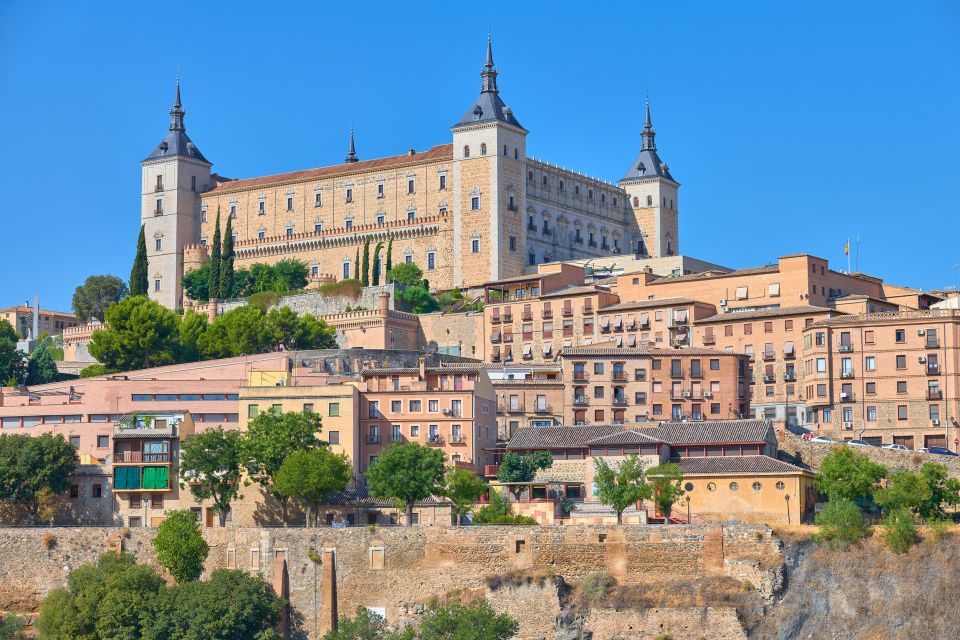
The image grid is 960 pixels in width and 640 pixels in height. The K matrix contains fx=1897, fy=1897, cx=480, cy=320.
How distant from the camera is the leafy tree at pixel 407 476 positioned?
71250mm

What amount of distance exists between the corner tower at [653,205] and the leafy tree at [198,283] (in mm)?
29867

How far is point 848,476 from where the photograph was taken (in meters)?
Answer: 70.7

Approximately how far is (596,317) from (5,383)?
33494 millimetres

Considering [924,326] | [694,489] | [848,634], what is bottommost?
[848,634]

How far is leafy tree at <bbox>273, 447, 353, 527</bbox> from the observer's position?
7094 cm

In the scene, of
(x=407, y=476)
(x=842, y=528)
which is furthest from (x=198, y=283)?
(x=842, y=528)

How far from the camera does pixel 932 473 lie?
69.8m

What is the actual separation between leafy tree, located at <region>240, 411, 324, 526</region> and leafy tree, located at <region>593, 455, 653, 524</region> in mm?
11697

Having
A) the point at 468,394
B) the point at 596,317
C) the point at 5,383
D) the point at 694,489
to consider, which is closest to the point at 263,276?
the point at 5,383

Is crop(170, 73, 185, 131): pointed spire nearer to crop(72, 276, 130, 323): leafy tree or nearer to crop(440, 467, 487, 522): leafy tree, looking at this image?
crop(72, 276, 130, 323): leafy tree

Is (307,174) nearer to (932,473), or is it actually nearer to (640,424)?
(640,424)

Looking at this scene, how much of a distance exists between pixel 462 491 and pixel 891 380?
79.6 feet

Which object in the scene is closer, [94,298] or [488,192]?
[488,192]

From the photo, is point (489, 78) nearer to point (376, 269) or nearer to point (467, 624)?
point (376, 269)
